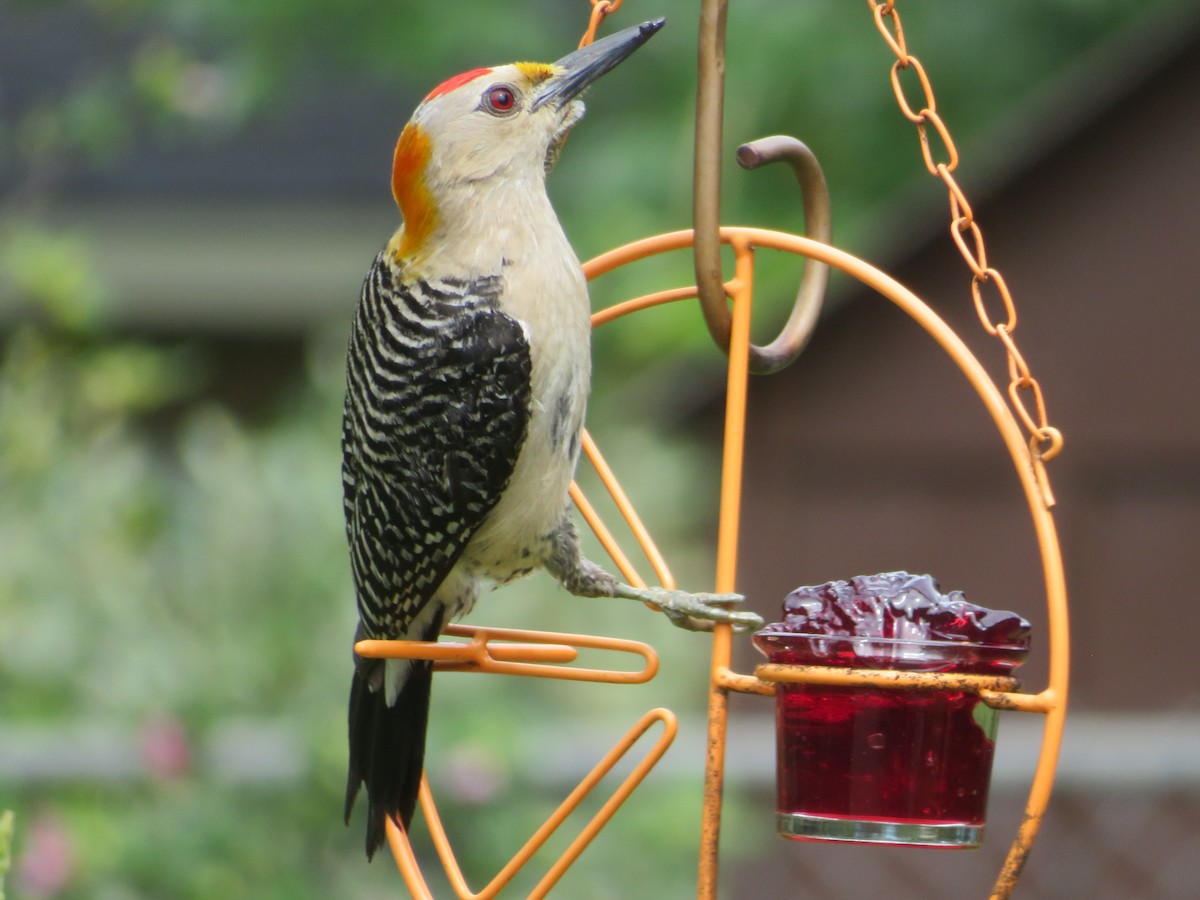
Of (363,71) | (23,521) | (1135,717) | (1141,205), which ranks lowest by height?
(1135,717)

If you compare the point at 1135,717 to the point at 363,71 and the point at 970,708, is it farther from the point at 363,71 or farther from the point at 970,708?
the point at 363,71

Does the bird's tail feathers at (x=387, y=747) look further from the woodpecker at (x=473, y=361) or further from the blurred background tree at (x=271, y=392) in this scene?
the blurred background tree at (x=271, y=392)

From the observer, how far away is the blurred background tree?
4.20 metres

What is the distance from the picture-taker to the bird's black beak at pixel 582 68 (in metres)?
2.44

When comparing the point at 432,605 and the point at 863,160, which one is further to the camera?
the point at 863,160

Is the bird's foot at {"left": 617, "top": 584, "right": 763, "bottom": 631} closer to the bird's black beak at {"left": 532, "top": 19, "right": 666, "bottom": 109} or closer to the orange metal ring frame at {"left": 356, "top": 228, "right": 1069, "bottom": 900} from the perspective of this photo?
the orange metal ring frame at {"left": 356, "top": 228, "right": 1069, "bottom": 900}

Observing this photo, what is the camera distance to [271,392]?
903cm

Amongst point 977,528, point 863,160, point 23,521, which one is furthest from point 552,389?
point 863,160

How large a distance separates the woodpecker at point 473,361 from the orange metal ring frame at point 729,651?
4.2 inches

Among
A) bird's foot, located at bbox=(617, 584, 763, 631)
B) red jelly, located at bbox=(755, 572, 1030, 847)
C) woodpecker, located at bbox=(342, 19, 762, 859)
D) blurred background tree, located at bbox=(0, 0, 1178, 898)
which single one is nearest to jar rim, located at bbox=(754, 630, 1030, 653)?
red jelly, located at bbox=(755, 572, 1030, 847)

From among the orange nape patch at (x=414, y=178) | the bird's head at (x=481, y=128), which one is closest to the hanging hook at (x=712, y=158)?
the bird's head at (x=481, y=128)

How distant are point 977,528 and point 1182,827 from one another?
46.6 inches

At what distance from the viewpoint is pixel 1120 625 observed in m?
5.69

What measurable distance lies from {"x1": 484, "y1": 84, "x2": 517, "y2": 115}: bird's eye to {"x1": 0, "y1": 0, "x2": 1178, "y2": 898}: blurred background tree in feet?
6.62
